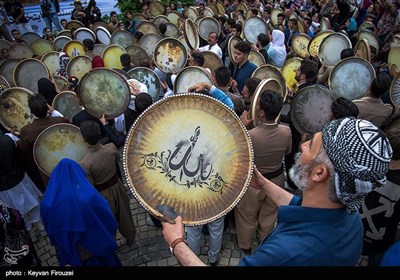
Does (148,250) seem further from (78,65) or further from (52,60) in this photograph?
(52,60)

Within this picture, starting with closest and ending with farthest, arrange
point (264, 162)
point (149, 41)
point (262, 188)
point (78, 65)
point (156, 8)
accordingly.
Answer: point (262, 188)
point (264, 162)
point (78, 65)
point (149, 41)
point (156, 8)

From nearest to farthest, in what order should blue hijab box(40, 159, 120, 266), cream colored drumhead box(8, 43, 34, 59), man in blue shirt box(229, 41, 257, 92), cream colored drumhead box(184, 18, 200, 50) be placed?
blue hijab box(40, 159, 120, 266)
man in blue shirt box(229, 41, 257, 92)
cream colored drumhead box(184, 18, 200, 50)
cream colored drumhead box(8, 43, 34, 59)

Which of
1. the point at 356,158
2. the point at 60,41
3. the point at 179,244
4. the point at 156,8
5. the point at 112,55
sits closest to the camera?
the point at 356,158

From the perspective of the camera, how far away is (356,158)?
159 centimetres

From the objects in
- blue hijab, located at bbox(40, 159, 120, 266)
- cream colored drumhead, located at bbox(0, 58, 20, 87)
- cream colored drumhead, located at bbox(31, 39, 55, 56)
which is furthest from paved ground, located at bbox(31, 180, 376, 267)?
cream colored drumhead, located at bbox(31, 39, 55, 56)

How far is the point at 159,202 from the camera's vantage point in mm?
2426

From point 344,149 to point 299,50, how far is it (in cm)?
783

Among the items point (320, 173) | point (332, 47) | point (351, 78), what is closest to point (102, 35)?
point (332, 47)

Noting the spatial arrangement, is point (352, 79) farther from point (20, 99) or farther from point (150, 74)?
point (20, 99)

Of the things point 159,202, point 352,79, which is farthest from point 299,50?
point 159,202

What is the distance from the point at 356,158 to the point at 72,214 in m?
2.48

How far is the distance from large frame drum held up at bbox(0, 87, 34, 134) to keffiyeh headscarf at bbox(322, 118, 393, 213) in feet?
15.8

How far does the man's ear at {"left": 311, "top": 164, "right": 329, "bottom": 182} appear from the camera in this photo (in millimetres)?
1769

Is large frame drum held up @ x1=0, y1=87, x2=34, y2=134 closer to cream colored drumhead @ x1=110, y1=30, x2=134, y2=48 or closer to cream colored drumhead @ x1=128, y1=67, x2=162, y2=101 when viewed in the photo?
cream colored drumhead @ x1=128, y1=67, x2=162, y2=101
